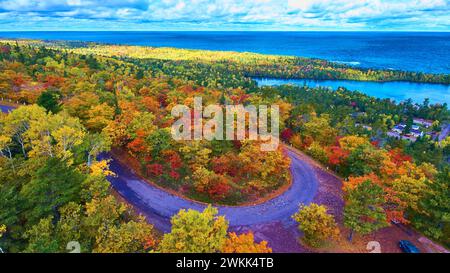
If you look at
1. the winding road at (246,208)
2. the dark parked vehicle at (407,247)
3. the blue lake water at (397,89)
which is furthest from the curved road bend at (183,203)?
the blue lake water at (397,89)

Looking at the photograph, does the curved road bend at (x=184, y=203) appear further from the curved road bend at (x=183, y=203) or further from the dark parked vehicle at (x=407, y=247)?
the dark parked vehicle at (x=407, y=247)

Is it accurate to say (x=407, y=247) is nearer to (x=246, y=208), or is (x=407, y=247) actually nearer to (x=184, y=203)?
(x=246, y=208)

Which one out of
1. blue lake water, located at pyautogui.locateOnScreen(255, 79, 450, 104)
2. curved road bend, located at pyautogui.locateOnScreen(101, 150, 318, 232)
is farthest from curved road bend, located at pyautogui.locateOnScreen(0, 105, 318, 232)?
blue lake water, located at pyautogui.locateOnScreen(255, 79, 450, 104)

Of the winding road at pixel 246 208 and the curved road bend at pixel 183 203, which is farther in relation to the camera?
the curved road bend at pixel 183 203

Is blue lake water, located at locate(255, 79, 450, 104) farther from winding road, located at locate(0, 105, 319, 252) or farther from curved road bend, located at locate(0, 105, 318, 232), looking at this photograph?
winding road, located at locate(0, 105, 319, 252)

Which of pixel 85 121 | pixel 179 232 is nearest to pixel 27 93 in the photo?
pixel 85 121
